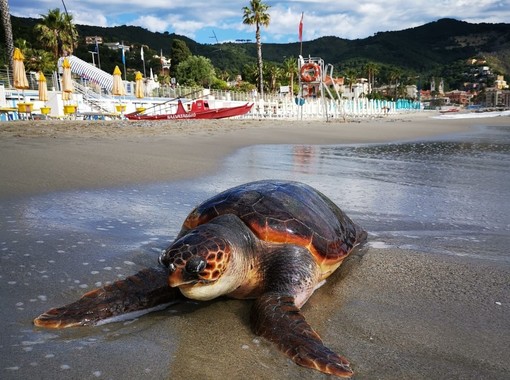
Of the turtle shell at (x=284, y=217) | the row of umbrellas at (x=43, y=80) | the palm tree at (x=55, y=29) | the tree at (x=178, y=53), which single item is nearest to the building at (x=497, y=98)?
the tree at (x=178, y=53)

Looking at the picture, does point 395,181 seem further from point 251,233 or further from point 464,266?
point 251,233

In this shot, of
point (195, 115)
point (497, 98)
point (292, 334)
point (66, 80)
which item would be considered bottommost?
point (292, 334)

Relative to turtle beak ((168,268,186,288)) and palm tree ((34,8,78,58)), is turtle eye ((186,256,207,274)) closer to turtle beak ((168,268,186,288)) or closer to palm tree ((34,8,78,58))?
turtle beak ((168,268,186,288))

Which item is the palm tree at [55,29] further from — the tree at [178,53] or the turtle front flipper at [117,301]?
the tree at [178,53]

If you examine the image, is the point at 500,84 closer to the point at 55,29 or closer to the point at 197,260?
the point at 55,29

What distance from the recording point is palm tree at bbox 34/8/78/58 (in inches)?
1613

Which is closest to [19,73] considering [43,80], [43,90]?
[43,80]

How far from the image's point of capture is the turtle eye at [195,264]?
6.62 ft

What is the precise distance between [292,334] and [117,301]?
0.97 metres

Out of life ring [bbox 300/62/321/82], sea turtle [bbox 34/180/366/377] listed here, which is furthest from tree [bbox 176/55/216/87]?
sea turtle [bbox 34/180/366/377]

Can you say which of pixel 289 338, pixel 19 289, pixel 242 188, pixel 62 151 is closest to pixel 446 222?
pixel 242 188

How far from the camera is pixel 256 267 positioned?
2557 millimetres

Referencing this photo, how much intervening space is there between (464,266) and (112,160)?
631 cm

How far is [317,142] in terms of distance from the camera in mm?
13930
